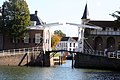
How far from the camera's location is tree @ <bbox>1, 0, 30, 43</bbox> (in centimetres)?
7331

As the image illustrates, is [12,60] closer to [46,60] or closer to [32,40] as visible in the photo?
[46,60]

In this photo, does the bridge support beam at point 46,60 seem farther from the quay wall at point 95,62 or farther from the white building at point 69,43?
the white building at point 69,43

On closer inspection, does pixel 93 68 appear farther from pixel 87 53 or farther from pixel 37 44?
pixel 37 44

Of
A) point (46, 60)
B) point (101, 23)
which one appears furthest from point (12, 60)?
point (101, 23)

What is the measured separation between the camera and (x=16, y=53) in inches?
2655

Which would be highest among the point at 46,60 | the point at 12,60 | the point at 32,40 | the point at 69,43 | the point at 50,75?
the point at 32,40

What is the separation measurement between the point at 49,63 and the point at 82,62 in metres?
6.43

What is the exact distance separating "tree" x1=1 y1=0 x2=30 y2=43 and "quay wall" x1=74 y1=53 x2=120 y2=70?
37.9 feet

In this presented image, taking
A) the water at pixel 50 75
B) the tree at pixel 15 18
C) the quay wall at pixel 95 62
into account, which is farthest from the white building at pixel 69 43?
the water at pixel 50 75

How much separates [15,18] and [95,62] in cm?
1753

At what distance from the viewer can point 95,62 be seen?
221ft

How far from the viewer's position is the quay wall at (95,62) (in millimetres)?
62281

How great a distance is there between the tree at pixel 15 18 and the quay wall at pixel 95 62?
1154cm

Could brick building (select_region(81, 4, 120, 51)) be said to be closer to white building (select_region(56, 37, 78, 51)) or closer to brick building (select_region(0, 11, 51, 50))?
brick building (select_region(0, 11, 51, 50))
